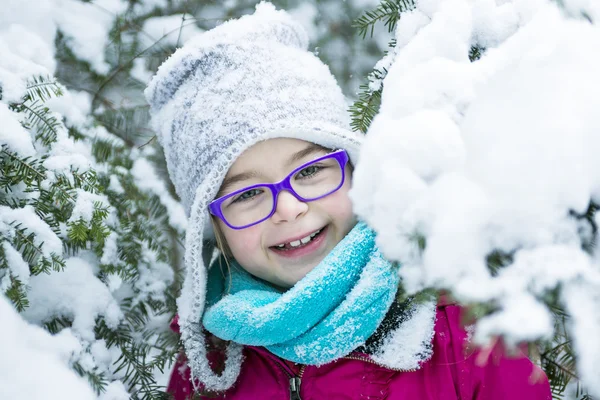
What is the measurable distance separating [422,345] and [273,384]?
64cm

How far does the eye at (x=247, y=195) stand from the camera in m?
1.94

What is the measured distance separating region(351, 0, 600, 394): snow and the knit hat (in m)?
1.07

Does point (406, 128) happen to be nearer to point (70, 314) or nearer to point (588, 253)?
point (588, 253)

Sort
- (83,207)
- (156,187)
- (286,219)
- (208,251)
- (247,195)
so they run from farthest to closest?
1. (156,187)
2. (208,251)
3. (247,195)
4. (286,219)
5. (83,207)

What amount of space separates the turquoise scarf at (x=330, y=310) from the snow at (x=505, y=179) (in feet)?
2.55

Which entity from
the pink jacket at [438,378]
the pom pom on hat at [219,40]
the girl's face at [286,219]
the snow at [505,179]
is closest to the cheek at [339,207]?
the girl's face at [286,219]

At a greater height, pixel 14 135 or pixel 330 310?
pixel 14 135

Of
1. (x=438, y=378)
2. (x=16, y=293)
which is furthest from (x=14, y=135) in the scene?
(x=438, y=378)

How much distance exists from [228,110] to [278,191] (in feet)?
1.17

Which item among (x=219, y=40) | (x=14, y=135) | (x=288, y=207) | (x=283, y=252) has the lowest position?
(x=283, y=252)

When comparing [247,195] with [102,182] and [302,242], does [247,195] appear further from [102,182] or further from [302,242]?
[102,182]

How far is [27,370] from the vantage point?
3.80 ft

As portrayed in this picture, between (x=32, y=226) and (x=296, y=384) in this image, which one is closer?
(x=32, y=226)

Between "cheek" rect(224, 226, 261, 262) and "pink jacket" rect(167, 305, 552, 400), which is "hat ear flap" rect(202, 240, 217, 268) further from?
"pink jacket" rect(167, 305, 552, 400)
